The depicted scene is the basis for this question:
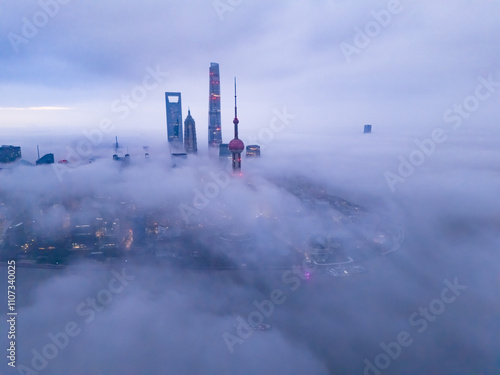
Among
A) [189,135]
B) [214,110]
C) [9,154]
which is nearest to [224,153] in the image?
[189,135]

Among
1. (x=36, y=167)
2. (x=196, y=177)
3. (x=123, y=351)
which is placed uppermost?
(x=36, y=167)

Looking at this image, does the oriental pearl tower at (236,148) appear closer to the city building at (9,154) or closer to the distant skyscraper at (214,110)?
the distant skyscraper at (214,110)

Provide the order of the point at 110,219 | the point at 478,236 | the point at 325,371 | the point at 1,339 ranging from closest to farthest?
1. the point at 325,371
2. the point at 1,339
3. the point at 478,236
4. the point at 110,219

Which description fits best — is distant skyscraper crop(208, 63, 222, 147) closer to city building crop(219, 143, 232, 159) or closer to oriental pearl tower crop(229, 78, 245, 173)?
city building crop(219, 143, 232, 159)

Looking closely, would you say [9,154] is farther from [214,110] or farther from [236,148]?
[214,110]

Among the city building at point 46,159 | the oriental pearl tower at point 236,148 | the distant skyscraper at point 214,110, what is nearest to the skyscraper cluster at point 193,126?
the distant skyscraper at point 214,110

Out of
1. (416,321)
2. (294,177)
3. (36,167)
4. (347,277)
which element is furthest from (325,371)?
(36,167)

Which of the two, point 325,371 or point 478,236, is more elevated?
point 478,236

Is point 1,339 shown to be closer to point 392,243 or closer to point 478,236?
point 392,243
